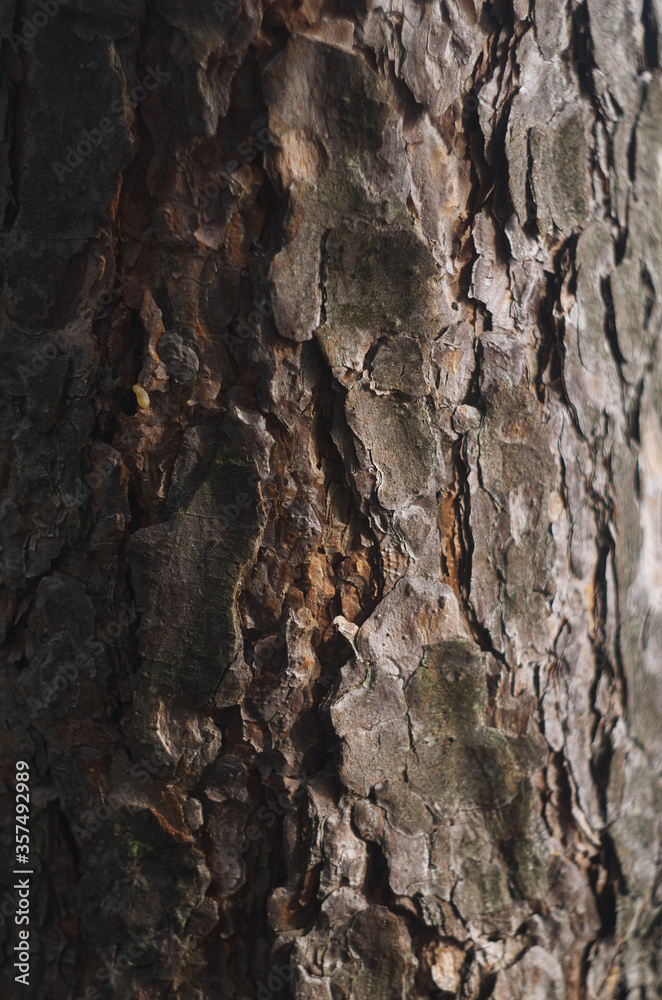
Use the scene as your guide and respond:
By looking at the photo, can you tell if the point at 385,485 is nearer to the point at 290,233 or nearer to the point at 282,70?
the point at 290,233

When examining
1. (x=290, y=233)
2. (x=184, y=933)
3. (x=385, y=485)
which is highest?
(x=290, y=233)

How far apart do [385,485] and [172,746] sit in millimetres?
504

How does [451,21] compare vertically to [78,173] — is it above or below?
above

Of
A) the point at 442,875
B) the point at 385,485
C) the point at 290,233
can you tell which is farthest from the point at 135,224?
the point at 442,875

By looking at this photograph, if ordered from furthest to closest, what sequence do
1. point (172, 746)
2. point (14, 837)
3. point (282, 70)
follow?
point (14, 837) < point (172, 746) < point (282, 70)

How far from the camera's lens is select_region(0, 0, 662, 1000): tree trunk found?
0.95m

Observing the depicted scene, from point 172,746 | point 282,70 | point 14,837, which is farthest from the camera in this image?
point 14,837

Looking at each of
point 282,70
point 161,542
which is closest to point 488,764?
point 161,542

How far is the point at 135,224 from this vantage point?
986 millimetres

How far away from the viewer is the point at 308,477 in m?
0.99

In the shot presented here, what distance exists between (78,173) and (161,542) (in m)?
0.54

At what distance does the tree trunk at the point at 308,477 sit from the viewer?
0.95 meters

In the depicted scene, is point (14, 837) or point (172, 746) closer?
point (172, 746)

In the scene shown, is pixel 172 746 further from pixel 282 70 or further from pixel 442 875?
pixel 282 70
